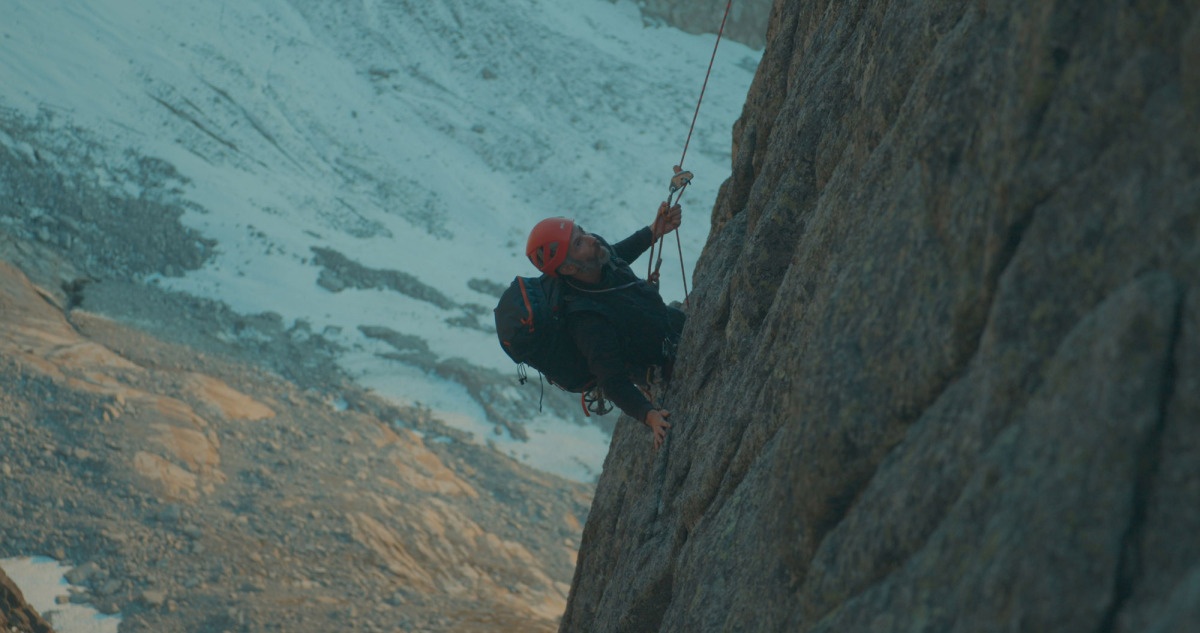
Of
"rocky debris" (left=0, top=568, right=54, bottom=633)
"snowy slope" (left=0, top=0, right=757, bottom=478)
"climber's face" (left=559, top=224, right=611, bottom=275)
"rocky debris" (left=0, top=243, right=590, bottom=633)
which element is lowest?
"rocky debris" (left=0, top=568, right=54, bottom=633)

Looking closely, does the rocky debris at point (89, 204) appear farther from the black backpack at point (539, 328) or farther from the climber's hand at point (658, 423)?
the climber's hand at point (658, 423)

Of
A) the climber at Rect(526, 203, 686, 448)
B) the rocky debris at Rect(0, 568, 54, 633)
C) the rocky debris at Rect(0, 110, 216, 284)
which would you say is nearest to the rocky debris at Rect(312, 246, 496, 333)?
the rocky debris at Rect(0, 110, 216, 284)

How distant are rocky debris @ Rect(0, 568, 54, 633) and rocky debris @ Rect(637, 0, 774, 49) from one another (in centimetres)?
4621

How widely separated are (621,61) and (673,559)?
138ft

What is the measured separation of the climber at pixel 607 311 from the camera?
5570mm

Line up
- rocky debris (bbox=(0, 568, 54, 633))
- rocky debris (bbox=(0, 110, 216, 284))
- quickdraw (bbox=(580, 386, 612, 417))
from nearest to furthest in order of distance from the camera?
quickdraw (bbox=(580, 386, 612, 417)), rocky debris (bbox=(0, 568, 54, 633)), rocky debris (bbox=(0, 110, 216, 284))

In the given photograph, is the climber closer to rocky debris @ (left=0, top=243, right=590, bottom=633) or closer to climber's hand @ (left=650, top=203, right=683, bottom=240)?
climber's hand @ (left=650, top=203, right=683, bottom=240)

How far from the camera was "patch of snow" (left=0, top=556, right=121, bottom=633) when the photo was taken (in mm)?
10414

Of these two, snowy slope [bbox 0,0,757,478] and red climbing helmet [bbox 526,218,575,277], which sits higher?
snowy slope [bbox 0,0,757,478]

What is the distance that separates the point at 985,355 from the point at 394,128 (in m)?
36.2

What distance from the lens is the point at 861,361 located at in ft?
10.0

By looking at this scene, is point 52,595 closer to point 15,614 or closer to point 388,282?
point 15,614

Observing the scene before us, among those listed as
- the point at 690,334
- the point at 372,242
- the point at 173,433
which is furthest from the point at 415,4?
the point at 690,334

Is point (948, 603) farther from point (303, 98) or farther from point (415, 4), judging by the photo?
point (415, 4)
